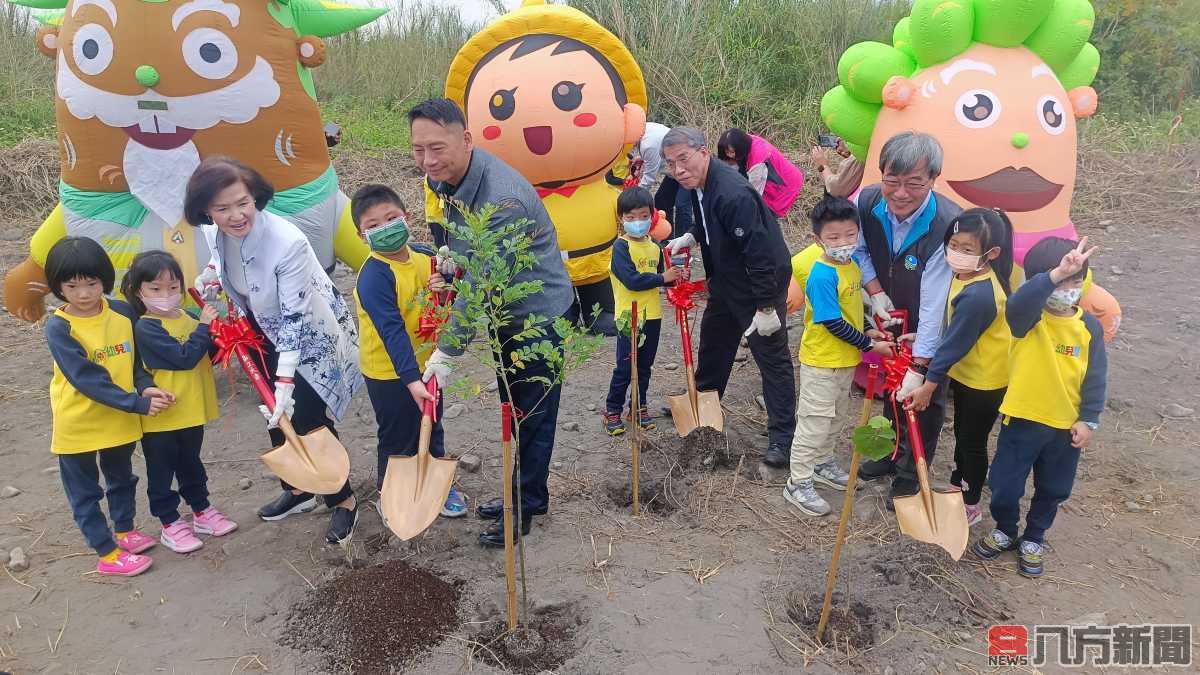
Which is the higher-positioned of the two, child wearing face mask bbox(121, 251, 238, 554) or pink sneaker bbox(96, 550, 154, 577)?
child wearing face mask bbox(121, 251, 238, 554)

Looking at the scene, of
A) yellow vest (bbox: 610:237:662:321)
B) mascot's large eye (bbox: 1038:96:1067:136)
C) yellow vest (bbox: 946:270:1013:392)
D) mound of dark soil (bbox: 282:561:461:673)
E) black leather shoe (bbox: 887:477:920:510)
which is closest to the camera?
mound of dark soil (bbox: 282:561:461:673)

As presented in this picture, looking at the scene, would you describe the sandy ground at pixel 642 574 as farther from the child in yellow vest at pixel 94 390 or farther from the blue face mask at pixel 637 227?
the blue face mask at pixel 637 227

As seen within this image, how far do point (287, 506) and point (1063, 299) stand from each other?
3324 mm

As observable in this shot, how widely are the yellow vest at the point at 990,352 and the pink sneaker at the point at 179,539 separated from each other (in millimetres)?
3255

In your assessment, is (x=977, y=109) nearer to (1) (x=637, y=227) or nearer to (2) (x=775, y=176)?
Result: (2) (x=775, y=176)

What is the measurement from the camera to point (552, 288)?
303cm

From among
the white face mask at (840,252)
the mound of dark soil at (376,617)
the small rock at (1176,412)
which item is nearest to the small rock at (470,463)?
the mound of dark soil at (376,617)

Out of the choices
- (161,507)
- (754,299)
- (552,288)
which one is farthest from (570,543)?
(161,507)

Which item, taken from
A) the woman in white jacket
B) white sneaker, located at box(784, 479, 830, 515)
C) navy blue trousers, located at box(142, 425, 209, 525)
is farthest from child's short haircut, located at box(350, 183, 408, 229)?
white sneaker, located at box(784, 479, 830, 515)

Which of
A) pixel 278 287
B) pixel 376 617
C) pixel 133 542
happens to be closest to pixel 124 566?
pixel 133 542

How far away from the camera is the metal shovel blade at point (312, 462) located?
2898 millimetres

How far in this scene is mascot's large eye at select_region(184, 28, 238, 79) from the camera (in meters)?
3.83

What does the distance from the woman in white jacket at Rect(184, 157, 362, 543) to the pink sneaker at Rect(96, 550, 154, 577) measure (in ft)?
2.42

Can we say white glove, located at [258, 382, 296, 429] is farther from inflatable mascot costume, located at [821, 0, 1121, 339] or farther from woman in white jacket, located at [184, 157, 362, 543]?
inflatable mascot costume, located at [821, 0, 1121, 339]
